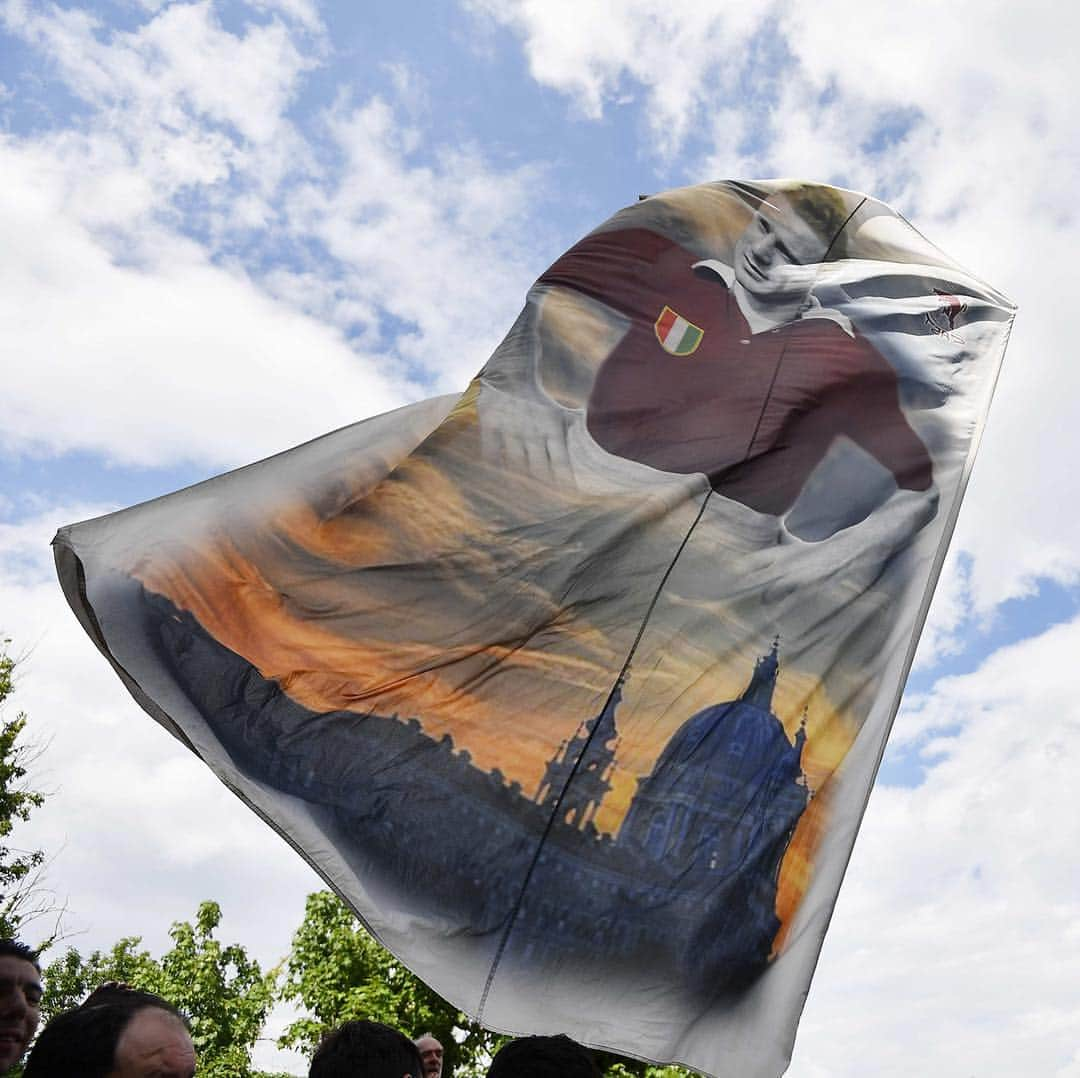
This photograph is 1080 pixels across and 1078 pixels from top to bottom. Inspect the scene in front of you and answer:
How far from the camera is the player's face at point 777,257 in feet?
19.2

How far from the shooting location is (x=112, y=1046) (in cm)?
273

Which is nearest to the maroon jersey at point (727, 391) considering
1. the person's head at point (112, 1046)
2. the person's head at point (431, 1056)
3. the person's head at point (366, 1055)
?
the person's head at point (431, 1056)

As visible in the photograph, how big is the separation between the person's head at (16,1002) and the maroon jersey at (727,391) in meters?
2.97

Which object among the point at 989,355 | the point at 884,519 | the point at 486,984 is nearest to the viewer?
the point at 486,984

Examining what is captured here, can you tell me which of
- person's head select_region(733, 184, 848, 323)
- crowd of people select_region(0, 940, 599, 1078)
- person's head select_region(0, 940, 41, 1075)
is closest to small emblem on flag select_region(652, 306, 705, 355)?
person's head select_region(733, 184, 848, 323)

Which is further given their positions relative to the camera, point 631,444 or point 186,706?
point 631,444

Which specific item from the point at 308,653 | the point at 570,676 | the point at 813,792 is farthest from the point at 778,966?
the point at 308,653

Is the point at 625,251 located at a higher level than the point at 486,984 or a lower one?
higher

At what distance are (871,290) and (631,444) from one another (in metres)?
1.51

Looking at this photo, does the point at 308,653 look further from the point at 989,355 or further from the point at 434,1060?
the point at 989,355

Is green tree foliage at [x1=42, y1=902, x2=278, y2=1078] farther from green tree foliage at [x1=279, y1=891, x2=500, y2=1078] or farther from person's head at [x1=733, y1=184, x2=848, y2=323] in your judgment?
person's head at [x1=733, y1=184, x2=848, y2=323]

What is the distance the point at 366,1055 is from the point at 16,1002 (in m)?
1.31

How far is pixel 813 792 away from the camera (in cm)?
437

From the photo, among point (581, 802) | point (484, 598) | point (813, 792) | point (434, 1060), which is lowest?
point (434, 1060)
